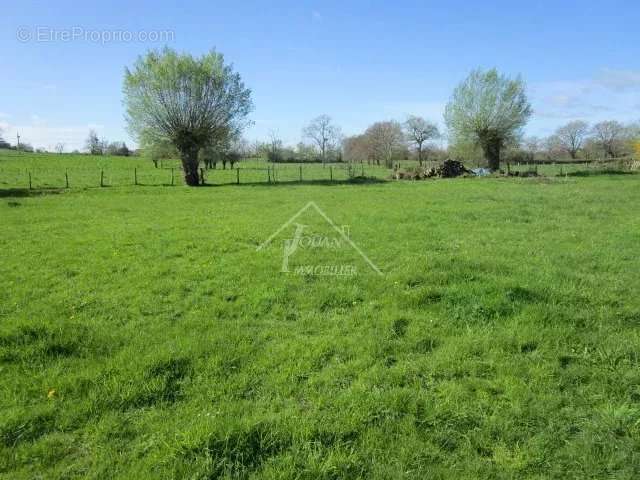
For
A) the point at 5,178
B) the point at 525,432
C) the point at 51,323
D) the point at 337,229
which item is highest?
the point at 5,178

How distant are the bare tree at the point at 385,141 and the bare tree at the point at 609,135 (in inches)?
1459

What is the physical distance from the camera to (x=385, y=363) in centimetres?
431

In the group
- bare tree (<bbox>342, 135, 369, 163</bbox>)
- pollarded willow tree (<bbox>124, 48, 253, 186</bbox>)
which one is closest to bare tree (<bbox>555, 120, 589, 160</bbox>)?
bare tree (<bbox>342, 135, 369, 163</bbox>)

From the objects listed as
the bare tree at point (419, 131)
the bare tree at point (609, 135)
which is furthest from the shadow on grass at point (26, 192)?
the bare tree at point (609, 135)

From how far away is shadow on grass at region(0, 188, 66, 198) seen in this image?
2205 centimetres

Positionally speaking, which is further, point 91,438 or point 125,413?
point 125,413

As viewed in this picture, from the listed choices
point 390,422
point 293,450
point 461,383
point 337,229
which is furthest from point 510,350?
point 337,229

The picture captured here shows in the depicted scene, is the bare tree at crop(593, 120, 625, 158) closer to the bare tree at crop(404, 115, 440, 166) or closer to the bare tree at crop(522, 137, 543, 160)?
the bare tree at crop(522, 137, 543, 160)

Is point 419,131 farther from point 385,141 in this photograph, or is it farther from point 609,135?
point 609,135

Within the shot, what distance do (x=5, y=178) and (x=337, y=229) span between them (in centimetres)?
3049

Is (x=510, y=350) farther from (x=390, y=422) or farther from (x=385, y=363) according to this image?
(x=390, y=422)

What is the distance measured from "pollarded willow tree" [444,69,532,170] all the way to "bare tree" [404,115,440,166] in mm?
31875

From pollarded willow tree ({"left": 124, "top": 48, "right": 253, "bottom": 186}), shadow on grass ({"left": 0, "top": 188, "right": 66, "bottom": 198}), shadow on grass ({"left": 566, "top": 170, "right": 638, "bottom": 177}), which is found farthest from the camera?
shadow on grass ({"left": 566, "top": 170, "right": 638, "bottom": 177})

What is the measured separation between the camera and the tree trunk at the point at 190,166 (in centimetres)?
3072
